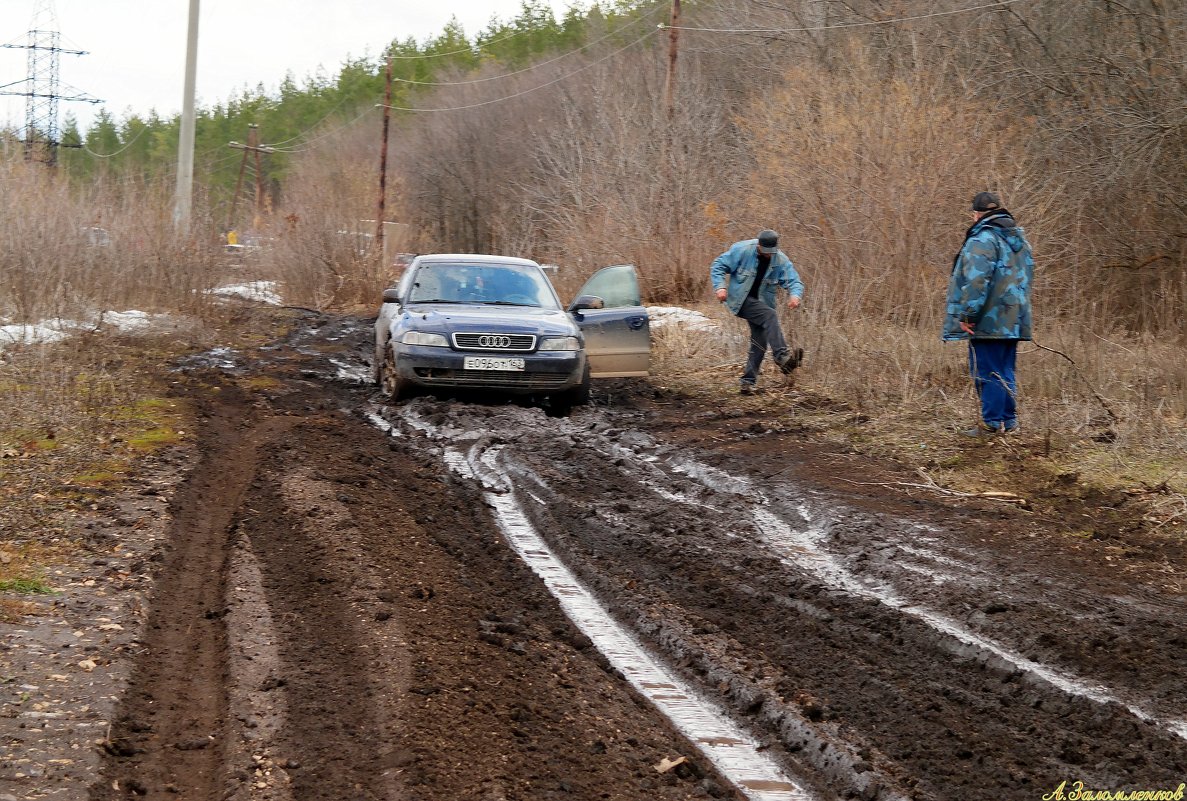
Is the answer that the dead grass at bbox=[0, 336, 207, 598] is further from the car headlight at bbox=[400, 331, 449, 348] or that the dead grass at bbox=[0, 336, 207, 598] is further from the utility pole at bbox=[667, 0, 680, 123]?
the utility pole at bbox=[667, 0, 680, 123]

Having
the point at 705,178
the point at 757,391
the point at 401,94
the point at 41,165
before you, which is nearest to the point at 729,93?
the point at 705,178

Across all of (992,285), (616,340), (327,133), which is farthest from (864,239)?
(327,133)

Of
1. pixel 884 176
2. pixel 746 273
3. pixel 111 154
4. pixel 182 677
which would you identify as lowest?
pixel 182 677

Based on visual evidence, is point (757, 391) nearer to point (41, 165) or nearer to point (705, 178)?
point (705, 178)

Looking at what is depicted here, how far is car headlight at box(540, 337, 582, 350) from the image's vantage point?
12297mm

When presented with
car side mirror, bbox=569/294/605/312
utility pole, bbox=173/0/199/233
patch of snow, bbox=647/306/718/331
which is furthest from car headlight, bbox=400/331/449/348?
utility pole, bbox=173/0/199/233

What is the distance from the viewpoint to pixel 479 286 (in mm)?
13492

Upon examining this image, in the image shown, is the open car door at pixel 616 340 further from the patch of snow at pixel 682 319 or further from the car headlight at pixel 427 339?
the patch of snow at pixel 682 319

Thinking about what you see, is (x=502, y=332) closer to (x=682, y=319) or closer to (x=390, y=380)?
(x=390, y=380)

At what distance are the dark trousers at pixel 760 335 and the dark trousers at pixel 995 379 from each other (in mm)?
3404

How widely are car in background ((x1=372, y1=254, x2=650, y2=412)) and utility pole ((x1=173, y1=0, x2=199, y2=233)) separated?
9.87m

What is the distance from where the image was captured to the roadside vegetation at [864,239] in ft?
33.0

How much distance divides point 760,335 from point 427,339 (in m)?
3.93

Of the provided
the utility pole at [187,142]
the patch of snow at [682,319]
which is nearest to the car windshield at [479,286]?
the patch of snow at [682,319]
